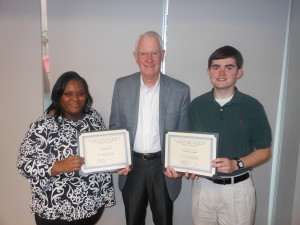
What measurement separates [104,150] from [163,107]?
583 mm

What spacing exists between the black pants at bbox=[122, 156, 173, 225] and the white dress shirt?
0.11 metres

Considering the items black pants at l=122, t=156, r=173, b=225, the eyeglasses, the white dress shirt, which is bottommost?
black pants at l=122, t=156, r=173, b=225

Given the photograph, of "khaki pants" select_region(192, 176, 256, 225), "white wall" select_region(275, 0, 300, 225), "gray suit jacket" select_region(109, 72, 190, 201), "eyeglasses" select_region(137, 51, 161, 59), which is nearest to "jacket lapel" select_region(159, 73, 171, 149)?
"gray suit jacket" select_region(109, 72, 190, 201)

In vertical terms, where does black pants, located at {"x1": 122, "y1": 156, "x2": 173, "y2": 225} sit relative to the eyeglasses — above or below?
below

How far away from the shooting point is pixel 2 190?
2.66 metres

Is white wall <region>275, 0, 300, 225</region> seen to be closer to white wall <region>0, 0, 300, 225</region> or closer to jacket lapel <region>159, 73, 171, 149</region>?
white wall <region>0, 0, 300, 225</region>

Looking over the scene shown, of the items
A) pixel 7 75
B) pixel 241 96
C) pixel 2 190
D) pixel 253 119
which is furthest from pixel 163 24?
pixel 2 190

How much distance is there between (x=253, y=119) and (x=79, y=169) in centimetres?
133

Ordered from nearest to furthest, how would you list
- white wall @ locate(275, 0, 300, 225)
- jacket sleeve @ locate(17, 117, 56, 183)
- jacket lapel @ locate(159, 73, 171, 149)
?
jacket sleeve @ locate(17, 117, 56, 183) → jacket lapel @ locate(159, 73, 171, 149) → white wall @ locate(275, 0, 300, 225)

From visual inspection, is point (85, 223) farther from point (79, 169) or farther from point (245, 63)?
point (245, 63)

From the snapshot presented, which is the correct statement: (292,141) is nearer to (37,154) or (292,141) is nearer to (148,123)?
(148,123)

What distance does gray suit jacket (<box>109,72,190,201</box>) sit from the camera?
6.43 ft

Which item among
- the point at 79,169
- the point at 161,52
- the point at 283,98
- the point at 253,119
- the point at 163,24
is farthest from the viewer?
the point at 283,98

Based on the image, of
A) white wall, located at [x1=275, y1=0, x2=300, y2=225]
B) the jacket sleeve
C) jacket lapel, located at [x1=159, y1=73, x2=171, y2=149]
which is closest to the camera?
the jacket sleeve
